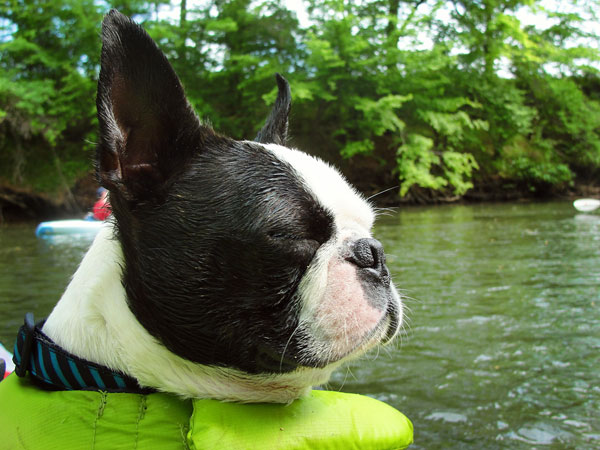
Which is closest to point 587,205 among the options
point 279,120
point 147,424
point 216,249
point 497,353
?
point 497,353

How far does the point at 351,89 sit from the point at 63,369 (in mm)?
19876

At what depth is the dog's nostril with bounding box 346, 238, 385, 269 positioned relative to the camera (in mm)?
1760

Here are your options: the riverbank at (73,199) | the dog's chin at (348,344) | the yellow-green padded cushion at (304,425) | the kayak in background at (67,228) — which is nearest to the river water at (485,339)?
the yellow-green padded cushion at (304,425)

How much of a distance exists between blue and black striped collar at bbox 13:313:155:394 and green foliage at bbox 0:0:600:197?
1707 cm

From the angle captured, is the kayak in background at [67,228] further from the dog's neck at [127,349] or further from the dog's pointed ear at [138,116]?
the dog's pointed ear at [138,116]

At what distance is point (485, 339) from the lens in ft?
14.9

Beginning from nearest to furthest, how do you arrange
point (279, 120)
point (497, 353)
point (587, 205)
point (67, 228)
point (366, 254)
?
1. point (366, 254)
2. point (279, 120)
3. point (497, 353)
4. point (67, 228)
5. point (587, 205)

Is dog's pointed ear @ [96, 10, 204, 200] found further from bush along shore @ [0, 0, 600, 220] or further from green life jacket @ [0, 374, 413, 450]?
bush along shore @ [0, 0, 600, 220]

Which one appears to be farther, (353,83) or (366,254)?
(353,83)

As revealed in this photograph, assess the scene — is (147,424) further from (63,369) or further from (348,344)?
(348,344)

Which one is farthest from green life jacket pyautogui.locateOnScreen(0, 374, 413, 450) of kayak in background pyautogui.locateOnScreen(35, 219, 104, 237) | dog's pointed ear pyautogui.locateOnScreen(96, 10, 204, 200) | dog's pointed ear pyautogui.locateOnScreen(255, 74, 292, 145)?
kayak in background pyautogui.locateOnScreen(35, 219, 104, 237)

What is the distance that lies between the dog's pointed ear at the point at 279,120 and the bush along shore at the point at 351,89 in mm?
16290

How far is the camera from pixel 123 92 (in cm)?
167

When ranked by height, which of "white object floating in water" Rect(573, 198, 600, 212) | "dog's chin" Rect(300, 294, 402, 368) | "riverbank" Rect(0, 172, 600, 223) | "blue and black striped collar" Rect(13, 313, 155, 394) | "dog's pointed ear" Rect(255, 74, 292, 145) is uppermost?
"dog's pointed ear" Rect(255, 74, 292, 145)
